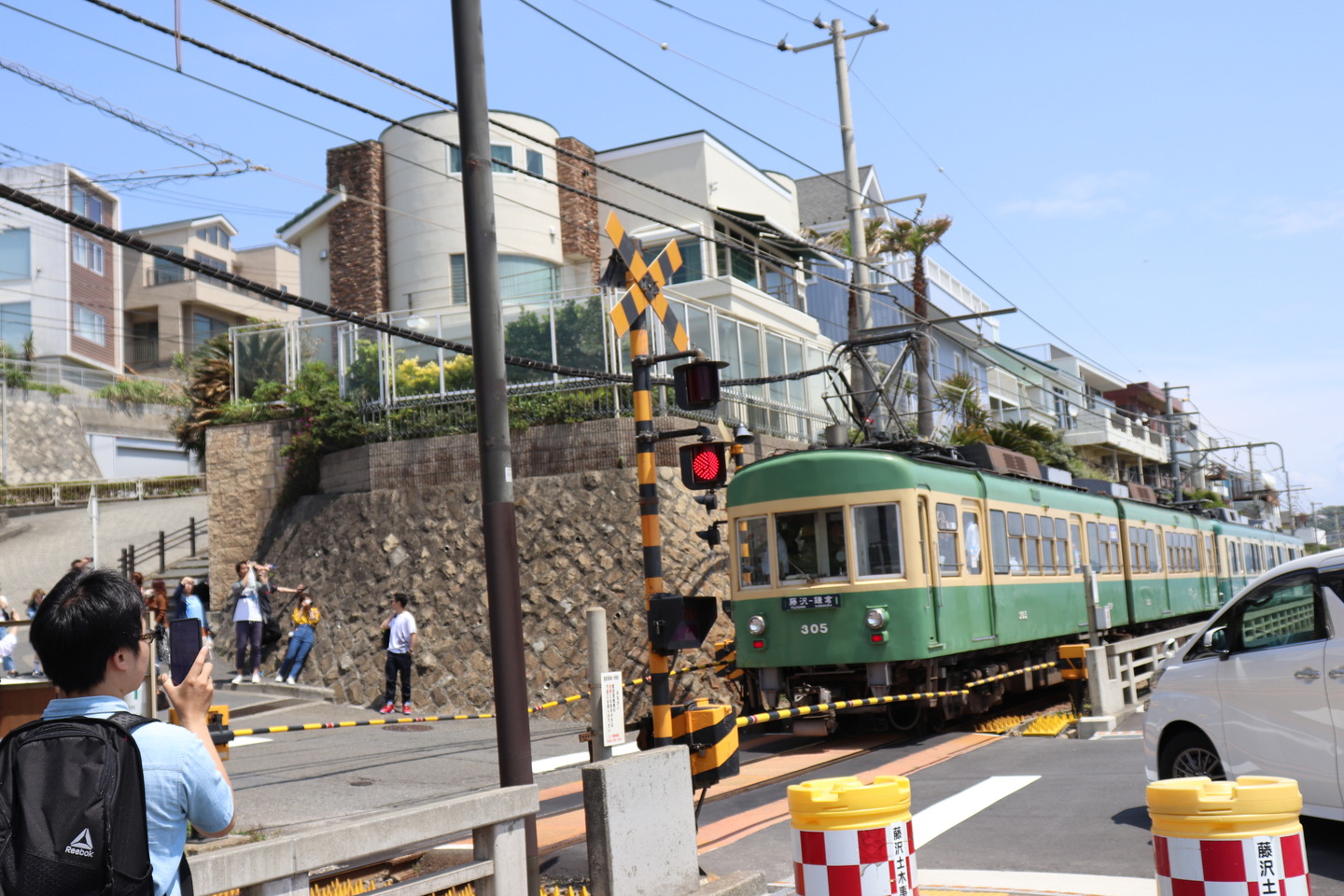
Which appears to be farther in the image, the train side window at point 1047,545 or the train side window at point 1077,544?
the train side window at point 1077,544

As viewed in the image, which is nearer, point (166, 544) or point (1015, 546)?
point (1015, 546)

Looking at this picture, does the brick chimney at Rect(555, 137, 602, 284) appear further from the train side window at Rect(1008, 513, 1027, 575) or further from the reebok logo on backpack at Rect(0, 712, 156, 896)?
the reebok logo on backpack at Rect(0, 712, 156, 896)

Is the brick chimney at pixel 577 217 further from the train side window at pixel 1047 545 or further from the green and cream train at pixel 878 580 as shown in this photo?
the green and cream train at pixel 878 580

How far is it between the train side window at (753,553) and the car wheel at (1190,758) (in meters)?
6.73

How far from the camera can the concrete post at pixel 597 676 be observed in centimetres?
747

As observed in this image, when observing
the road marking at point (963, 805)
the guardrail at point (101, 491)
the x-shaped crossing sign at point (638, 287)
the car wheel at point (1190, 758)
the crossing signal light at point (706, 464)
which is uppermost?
the guardrail at point (101, 491)

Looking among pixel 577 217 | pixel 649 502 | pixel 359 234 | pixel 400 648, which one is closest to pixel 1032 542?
pixel 400 648

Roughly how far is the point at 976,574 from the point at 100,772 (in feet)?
44.0

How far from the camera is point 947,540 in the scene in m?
14.6

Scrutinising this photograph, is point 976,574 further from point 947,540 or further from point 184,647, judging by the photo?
point 184,647

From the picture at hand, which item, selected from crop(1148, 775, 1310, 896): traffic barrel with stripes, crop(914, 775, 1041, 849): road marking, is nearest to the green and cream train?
crop(914, 775, 1041, 849): road marking

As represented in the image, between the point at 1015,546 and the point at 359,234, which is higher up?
the point at 359,234

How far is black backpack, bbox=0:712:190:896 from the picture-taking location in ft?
8.73

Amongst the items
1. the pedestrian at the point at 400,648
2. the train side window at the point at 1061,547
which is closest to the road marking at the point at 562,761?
the pedestrian at the point at 400,648
